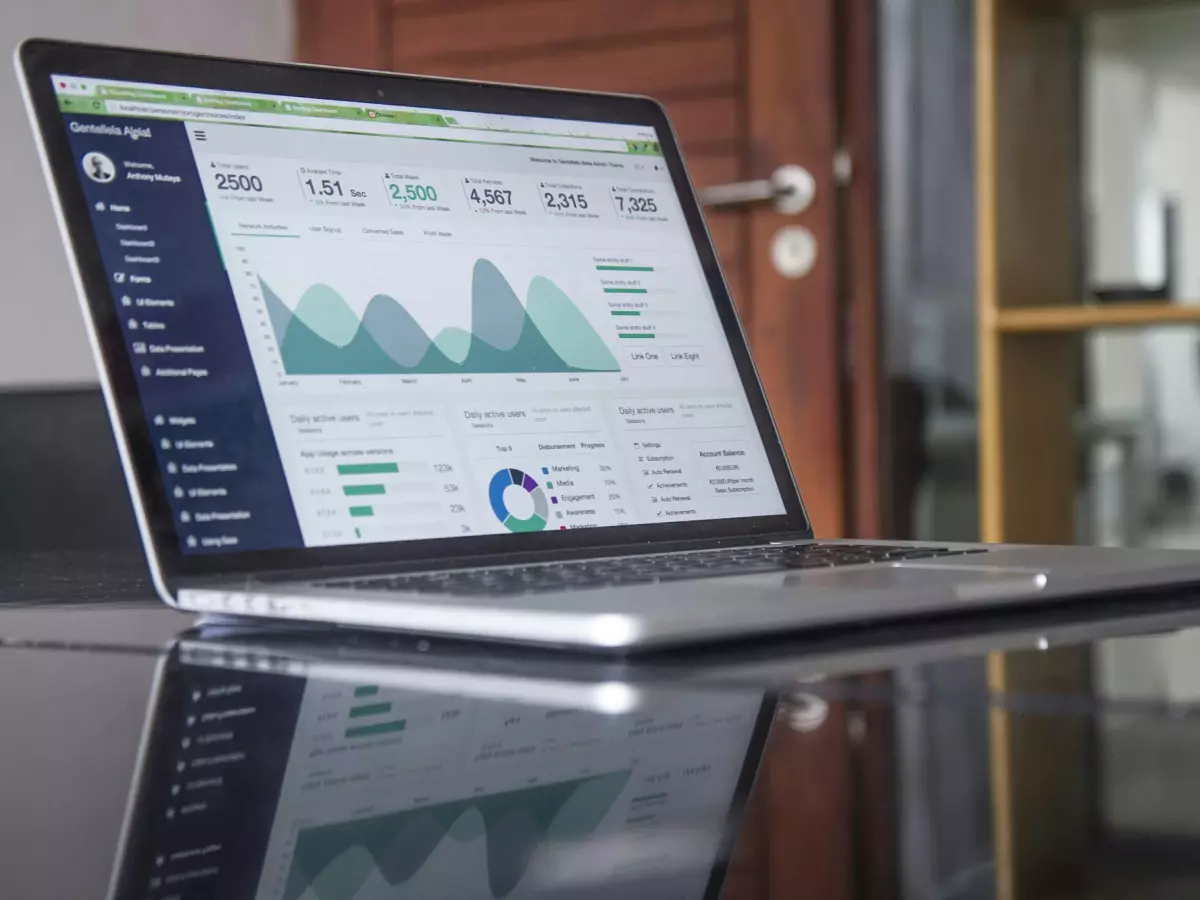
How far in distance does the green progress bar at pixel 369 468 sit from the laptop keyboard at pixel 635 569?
0.06m

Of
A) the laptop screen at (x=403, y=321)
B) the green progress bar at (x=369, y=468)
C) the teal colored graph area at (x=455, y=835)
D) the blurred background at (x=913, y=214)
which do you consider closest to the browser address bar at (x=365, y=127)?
the laptop screen at (x=403, y=321)

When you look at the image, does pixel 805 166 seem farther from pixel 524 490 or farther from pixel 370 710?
pixel 370 710

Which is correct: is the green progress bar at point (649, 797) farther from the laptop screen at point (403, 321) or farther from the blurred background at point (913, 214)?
the blurred background at point (913, 214)

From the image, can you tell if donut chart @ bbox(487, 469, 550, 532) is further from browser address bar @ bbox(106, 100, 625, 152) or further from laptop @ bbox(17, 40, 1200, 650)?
browser address bar @ bbox(106, 100, 625, 152)

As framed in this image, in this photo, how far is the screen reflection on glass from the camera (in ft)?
0.86

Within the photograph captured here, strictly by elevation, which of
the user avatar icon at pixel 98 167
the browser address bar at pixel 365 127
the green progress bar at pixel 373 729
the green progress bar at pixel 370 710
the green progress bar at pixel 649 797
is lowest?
the green progress bar at pixel 649 797

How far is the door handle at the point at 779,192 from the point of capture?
2.22 m

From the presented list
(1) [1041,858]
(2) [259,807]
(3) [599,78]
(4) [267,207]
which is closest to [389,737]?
(2) [259,807]

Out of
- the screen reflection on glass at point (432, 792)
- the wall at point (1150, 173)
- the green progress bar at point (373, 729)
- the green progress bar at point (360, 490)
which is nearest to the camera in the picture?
the screen reflection on glass at point (432, 792)

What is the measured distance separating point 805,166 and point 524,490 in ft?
5.42

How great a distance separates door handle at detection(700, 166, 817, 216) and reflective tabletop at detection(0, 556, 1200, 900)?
1772 millimetres

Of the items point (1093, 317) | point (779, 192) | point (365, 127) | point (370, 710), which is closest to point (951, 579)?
point (370, 710)

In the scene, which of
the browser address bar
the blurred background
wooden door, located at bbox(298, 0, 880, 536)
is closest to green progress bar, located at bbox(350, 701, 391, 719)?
the browser address bar

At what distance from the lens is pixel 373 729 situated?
0.37 m
